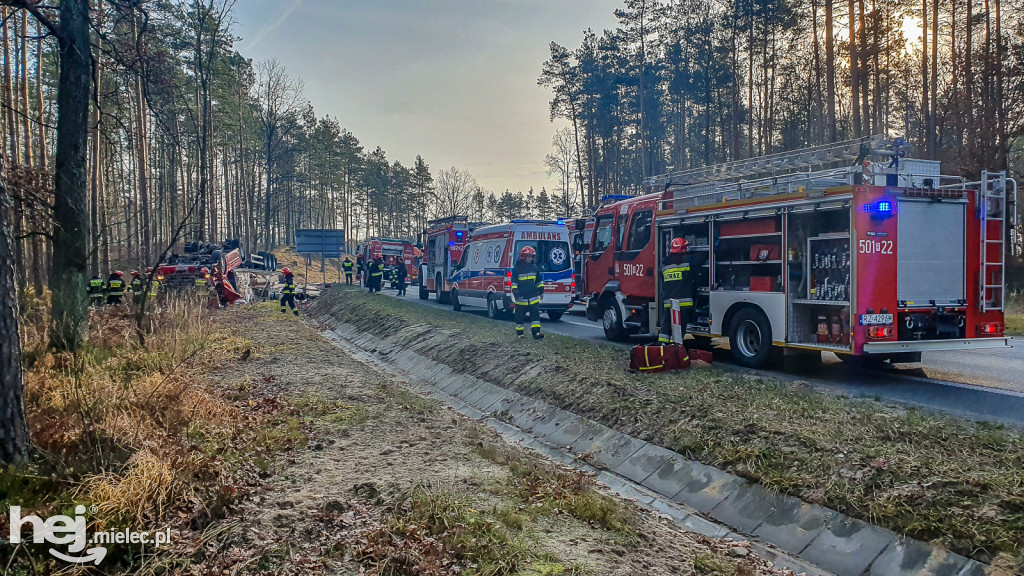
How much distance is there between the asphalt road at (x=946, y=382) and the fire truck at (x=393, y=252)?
94.1 feet

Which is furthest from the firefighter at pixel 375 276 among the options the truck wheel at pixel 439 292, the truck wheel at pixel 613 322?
the truck wheel at pixel 613 322

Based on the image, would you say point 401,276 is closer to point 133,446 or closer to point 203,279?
point 203,279

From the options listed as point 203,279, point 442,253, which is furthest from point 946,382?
point 203,279

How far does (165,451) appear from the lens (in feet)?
16.5

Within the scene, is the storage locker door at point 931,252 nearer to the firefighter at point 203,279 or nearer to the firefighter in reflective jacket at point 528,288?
the firefighter in reflective jacket at point 528,288

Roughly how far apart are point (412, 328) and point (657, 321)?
7077 millimetres

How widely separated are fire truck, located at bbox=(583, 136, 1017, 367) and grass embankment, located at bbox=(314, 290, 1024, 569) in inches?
49.1

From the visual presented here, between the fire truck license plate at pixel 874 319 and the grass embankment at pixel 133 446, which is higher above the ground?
the fire truck license plate at pixel 874 319

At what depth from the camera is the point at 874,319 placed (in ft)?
28.0

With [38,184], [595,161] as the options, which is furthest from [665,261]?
[595,161]

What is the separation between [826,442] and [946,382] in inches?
181

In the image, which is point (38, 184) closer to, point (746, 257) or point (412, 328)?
point (412, 328)

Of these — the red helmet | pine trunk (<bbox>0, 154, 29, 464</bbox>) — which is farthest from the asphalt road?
pine trunk (<bbox>0, 154, 29, 464</bbox>)

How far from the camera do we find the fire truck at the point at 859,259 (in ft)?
28.3
